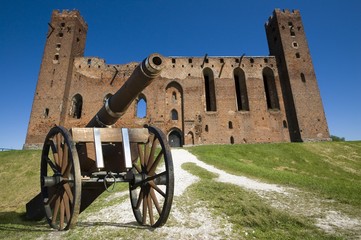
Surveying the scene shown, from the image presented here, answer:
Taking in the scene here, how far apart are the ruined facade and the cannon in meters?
18.2

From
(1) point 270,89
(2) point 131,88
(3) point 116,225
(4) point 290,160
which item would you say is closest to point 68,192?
(3) point 116,225

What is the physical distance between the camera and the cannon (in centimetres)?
345

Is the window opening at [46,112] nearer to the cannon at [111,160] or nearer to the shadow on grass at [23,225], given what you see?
the shadow on grass at [23,225]

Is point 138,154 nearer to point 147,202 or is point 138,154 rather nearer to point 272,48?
point 147,202

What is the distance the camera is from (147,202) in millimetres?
3863

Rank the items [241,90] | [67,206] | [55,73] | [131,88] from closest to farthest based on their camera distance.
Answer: [67,206], [131,88], [55,73], [241,90]

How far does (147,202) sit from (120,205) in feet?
7.79

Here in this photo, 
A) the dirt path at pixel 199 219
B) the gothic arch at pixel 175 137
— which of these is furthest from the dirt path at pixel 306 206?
the gothic arch at pixel 175 137

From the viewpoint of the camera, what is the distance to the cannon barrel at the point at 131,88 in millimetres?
3387

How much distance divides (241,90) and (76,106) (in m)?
17.8

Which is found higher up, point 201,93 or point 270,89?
point 270,89

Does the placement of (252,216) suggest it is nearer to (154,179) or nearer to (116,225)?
(154,179)

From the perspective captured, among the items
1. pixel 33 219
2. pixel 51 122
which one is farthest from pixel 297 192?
pixel 51 122

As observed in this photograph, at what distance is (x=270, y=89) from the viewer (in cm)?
2511
